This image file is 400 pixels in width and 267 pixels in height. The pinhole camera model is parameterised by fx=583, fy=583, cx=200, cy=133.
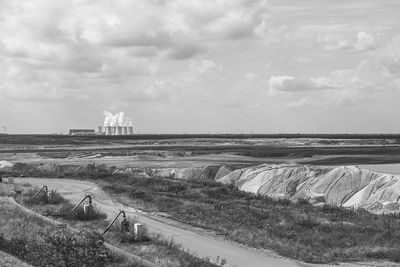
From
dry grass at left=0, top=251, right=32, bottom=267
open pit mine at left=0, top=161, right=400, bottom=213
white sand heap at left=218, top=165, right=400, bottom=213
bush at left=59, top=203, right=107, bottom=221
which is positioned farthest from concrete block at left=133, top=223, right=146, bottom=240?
white sand heap at left=218, top=165, right=400, bottom=213

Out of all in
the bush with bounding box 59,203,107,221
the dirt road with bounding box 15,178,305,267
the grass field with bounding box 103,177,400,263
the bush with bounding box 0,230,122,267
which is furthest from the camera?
the bush with bounding box 59,203,107,221

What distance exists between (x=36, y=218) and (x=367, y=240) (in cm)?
1157

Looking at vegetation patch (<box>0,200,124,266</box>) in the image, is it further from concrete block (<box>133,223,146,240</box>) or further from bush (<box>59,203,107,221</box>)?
bush (<box>59,203,107,221</box>)

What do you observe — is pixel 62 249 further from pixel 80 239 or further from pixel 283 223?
pixel 283 223

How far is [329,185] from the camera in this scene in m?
37.8

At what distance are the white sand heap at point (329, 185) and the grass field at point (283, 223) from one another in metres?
3.85

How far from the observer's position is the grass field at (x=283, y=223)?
18.0 m

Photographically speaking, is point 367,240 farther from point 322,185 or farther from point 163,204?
point 322,185

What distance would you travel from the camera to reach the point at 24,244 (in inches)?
584

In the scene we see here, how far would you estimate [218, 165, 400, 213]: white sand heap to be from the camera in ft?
106

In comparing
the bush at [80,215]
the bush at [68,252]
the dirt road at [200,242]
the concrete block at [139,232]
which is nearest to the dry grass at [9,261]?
the bush at [68,252]

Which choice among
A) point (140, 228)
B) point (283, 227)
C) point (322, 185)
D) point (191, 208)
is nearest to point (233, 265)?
point (140, 228)

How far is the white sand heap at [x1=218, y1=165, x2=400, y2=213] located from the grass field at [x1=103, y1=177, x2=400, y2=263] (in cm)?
385

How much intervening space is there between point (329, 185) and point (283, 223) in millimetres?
15405
